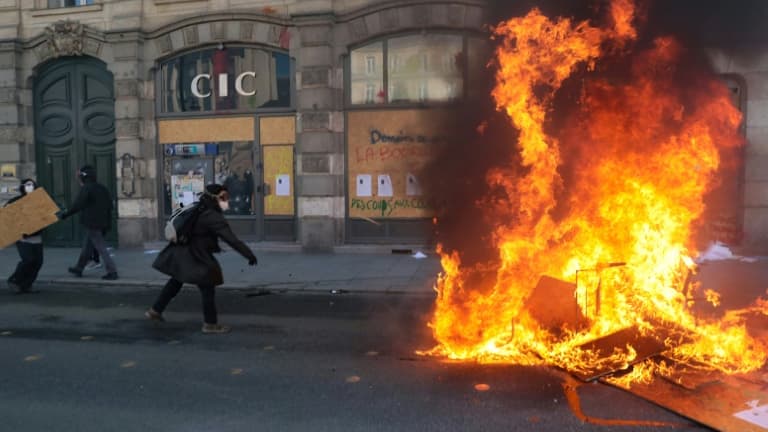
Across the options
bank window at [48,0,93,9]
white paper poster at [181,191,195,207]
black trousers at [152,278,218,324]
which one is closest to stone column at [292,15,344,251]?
white paper poster at [181,191,195,207]

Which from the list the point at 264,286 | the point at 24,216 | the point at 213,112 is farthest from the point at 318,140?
the point at 24,216

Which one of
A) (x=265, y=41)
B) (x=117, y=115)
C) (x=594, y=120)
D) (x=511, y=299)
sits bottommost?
(x=511, y=299)

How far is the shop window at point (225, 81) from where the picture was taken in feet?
40.8

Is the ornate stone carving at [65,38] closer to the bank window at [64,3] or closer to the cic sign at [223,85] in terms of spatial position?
the bank window at [64,3]

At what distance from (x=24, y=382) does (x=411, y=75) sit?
8786mm

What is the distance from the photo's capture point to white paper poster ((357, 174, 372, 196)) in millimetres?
12148

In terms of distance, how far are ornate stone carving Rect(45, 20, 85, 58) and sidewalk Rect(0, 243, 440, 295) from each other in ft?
14.7

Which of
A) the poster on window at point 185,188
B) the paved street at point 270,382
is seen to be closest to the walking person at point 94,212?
the paved street at point 270,382

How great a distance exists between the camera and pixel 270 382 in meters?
4.70

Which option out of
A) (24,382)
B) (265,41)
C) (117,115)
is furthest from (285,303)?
(117,115)

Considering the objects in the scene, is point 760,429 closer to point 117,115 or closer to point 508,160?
point 508,160

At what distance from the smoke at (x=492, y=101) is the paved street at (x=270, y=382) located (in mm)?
1206

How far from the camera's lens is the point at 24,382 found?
4.76 m

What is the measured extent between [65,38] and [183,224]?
9.51m
